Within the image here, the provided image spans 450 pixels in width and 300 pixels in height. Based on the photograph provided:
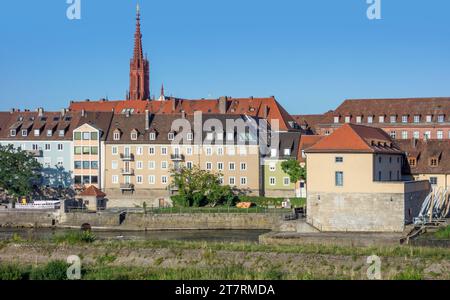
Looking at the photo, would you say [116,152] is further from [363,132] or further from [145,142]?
[363,132]

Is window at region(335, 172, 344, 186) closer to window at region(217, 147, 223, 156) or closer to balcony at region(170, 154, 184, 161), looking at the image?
window at region(217, 147, 223, 156)

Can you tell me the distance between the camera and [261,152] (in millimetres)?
79000

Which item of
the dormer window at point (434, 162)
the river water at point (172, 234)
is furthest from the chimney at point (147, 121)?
the dormer window at point (434, 162)

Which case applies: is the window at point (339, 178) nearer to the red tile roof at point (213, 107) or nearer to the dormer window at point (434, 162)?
the dormer window at point (434, 162)

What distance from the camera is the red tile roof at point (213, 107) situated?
94.1 m

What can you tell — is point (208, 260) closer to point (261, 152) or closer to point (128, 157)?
point (261, 152)

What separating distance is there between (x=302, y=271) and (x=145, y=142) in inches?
1570

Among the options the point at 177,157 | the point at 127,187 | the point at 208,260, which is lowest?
the point at 208,260

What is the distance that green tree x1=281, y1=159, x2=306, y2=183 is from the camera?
74.8m

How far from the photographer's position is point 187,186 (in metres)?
75.9

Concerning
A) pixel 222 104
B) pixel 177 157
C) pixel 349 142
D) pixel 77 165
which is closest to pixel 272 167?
pixel 177 157

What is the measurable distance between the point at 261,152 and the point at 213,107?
866 inches

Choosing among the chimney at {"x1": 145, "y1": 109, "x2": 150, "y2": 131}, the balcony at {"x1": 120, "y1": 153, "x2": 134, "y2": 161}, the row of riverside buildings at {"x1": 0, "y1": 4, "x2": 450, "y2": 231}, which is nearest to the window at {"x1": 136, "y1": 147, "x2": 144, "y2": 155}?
the row of riverside buildings at {"x1": 0, "y1": 4, "x2": 450, "y2": 231}

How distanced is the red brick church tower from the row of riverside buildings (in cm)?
3128
